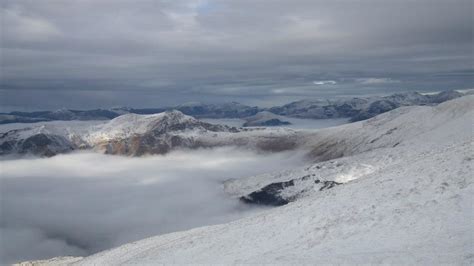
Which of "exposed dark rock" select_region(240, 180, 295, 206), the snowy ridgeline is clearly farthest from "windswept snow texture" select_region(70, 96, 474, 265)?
"exposed dark rock" select_region(240, 180, 295, 206)

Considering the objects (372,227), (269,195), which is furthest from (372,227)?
(269,195)

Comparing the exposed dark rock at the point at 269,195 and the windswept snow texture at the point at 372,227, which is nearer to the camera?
the windswept snow texture at the point at 372,227

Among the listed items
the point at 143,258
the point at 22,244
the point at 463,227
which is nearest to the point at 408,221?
the point at 463,227

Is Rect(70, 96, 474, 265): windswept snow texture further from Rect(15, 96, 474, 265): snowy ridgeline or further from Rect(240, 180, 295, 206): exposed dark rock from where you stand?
Rect(240, 180, 295, 206): exposed dark rock

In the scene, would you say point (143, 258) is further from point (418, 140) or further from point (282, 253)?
point (418, 140)

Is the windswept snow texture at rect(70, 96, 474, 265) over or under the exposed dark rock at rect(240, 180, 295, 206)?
over

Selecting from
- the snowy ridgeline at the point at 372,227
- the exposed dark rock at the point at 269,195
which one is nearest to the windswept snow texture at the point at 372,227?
the snowy ridgeline at the point at 372,227

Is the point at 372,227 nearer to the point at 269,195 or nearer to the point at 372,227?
the point at 372,227

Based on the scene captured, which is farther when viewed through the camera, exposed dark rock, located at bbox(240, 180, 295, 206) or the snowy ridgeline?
exposed dark rock, located at bbox(240, 180, 295, 206)

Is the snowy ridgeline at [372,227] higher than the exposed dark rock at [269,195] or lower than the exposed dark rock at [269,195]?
higher

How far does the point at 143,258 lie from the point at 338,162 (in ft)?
489

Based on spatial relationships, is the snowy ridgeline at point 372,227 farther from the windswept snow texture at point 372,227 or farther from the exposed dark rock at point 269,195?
the exposed dark rock at point 269,195

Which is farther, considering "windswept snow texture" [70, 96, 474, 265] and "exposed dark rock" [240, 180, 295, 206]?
"exposed dark rock" [240, 180, 295, 206]

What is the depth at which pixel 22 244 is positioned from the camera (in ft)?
633
